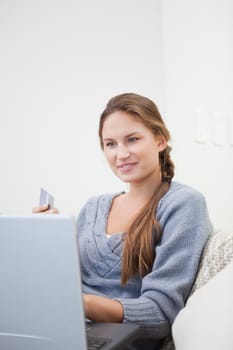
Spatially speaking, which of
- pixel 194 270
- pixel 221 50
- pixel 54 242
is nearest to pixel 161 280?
pixel 194 270

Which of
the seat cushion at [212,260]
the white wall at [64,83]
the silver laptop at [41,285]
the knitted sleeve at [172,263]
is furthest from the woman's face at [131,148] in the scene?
the white wall at [64,83]

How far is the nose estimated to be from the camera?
120cm

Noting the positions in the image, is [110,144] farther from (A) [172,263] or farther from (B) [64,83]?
(B) [64,83]

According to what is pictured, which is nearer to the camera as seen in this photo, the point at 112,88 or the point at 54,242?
the point at 54,242

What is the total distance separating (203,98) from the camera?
160cm

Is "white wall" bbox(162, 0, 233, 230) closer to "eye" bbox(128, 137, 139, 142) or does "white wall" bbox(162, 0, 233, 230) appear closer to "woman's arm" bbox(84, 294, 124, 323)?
"eye" bbox(128, 137, 139, 142)

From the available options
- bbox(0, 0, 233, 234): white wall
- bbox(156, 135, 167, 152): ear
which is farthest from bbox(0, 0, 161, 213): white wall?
bbox(156, 135, 167, 152): ear

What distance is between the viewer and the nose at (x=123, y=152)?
3.93 ft

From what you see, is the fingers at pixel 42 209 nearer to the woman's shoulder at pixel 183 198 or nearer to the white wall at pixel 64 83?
the woman's shoulder at pixel 183 198

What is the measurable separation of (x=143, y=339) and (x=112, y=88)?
110 cm

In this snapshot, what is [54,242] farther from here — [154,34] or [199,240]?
[154,34]

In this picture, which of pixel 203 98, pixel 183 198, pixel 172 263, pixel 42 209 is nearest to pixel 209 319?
pixel 172 263

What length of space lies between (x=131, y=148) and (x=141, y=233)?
20cm

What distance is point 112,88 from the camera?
1.95 m
